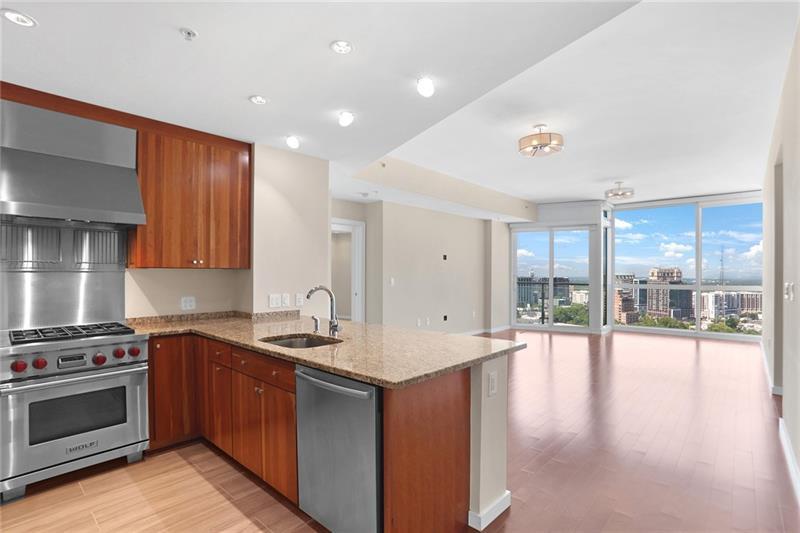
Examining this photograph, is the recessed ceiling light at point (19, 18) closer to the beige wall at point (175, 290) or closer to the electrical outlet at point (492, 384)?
the beige wall at point (175, 290)

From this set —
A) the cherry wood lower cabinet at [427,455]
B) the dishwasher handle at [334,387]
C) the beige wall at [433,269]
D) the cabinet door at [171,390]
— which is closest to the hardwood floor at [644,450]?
the cherry wood lower cabinet at [427,455]

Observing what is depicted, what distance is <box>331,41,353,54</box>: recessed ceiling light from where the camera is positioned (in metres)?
2.04

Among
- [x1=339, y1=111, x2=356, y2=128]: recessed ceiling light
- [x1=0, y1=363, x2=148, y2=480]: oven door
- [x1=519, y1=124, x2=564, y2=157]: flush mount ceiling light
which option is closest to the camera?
[x1=0, y1=363, x2=148, y2=480]: oven door

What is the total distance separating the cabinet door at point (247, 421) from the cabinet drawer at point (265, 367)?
51mm

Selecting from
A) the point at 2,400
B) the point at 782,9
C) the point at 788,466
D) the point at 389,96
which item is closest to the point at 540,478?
the point at 788,466

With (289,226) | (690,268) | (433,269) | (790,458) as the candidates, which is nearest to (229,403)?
(289,226)

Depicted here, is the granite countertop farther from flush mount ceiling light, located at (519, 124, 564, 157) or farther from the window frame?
the window frame

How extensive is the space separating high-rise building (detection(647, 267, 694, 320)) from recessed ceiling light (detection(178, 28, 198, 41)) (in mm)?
9095

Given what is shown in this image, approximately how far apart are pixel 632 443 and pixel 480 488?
173 centimetres

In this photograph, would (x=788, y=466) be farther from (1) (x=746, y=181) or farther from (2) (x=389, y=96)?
(1) (x=746, y=181)

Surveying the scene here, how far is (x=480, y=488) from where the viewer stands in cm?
215

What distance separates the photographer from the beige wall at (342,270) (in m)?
7.95

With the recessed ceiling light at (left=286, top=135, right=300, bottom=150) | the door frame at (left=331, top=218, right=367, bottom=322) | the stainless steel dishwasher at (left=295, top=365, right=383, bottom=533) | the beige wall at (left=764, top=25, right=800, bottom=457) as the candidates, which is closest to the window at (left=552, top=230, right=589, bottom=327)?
the door frame at (left=331, top=218, right=367, bottom=322)

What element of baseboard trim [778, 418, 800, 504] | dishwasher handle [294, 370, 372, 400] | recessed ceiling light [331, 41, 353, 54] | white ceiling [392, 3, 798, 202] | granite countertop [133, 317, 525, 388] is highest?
white ceiling [392, 3, 798, 202]
